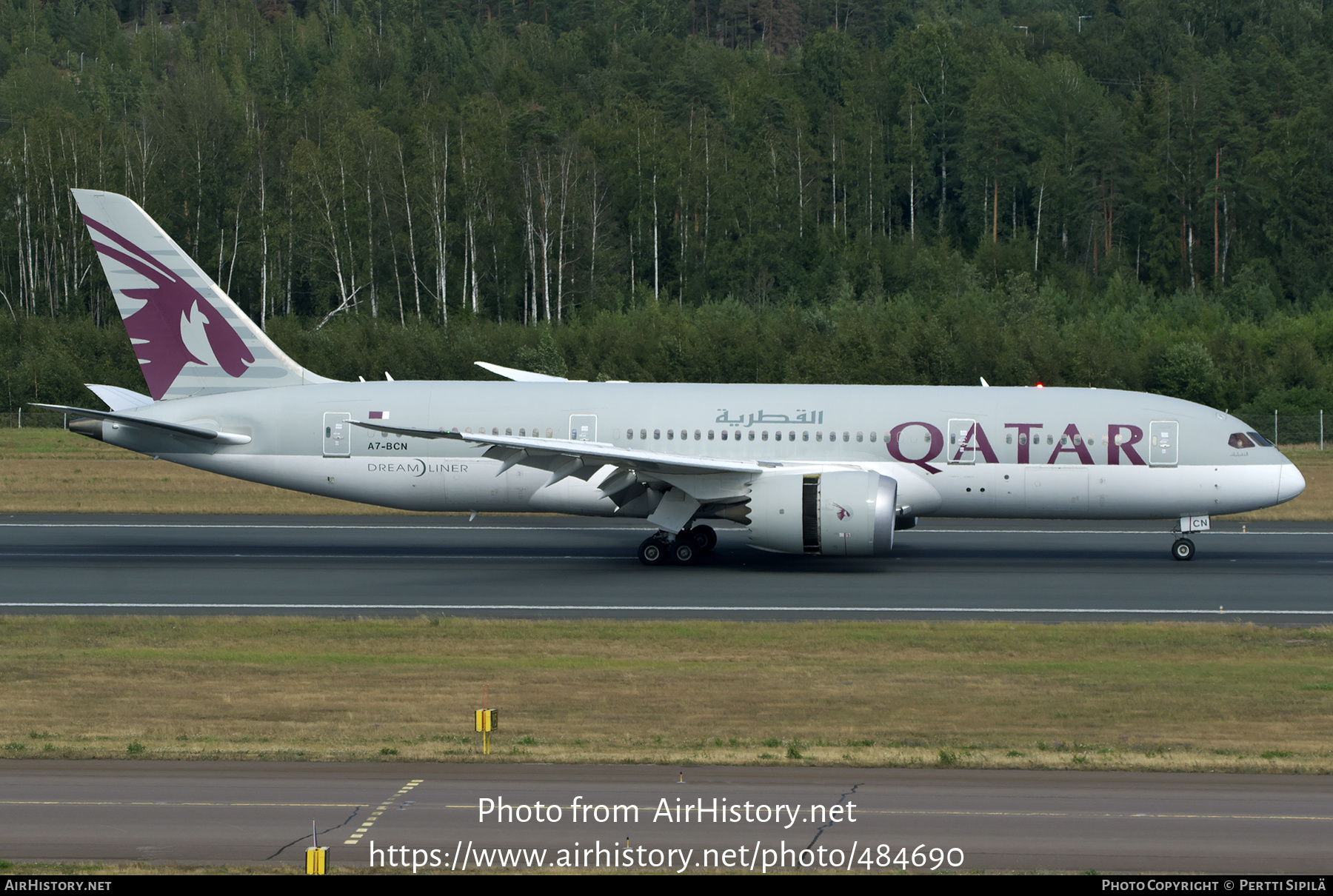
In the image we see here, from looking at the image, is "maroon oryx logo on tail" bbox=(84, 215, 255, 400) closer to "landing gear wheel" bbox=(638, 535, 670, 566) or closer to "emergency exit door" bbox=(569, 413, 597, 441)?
"emergency exit door" bbox=(569, 413, 597, 441)

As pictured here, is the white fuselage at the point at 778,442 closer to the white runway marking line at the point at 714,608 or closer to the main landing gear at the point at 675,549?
the main landing gear at the point at 675,549

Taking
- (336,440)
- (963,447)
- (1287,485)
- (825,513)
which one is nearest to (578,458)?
(825,513)

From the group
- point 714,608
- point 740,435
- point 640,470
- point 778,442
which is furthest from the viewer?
point 740,435

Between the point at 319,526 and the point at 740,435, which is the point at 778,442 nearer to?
the point at 740,435

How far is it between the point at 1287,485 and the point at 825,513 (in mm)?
10295

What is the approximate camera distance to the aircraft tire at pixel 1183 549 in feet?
99.0

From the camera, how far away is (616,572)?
28.9m

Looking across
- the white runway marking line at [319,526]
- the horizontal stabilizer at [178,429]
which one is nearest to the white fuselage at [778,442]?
the horizontal stabilizer at [178,429]

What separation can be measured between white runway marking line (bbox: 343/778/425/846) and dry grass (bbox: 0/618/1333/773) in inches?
42.5

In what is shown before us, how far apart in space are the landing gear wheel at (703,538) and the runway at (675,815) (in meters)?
15.9

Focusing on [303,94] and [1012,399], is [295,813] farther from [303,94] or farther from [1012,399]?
[303,94]

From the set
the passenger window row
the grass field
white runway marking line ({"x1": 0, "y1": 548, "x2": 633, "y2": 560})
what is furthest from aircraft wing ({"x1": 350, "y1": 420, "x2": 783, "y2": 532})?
the grass field

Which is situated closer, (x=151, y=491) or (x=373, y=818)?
(x=373, y=818)

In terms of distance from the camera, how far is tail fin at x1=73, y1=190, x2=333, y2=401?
32219 mm
